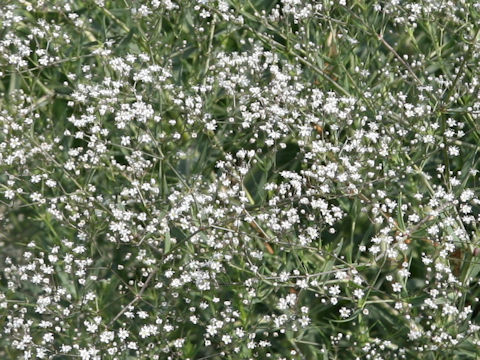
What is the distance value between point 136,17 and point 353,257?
1499mm

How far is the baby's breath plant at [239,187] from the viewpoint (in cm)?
303

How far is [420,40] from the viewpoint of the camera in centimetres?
374

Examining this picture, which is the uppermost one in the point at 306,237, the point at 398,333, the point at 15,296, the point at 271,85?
the point at 271,85

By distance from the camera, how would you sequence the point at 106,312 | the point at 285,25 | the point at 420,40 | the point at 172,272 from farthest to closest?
the point at 420,40 < the point at 285,25 < the point at 106,312 < the point at 172,272

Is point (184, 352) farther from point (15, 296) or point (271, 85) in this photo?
point (271, 85)

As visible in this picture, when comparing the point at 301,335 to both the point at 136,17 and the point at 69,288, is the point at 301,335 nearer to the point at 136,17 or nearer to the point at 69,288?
the point at 69,288

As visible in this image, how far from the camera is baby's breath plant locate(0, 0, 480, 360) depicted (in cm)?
303

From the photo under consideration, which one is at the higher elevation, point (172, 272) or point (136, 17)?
point (136, 17)

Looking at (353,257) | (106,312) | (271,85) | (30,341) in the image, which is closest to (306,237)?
(353,257)

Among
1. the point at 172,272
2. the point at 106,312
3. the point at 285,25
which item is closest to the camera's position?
the point at 172,272

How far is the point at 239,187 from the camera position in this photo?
127 inches

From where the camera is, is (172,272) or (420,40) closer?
(172,272)

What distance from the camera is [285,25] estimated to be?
3504mm

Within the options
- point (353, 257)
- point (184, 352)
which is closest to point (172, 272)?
point (184, 352)
